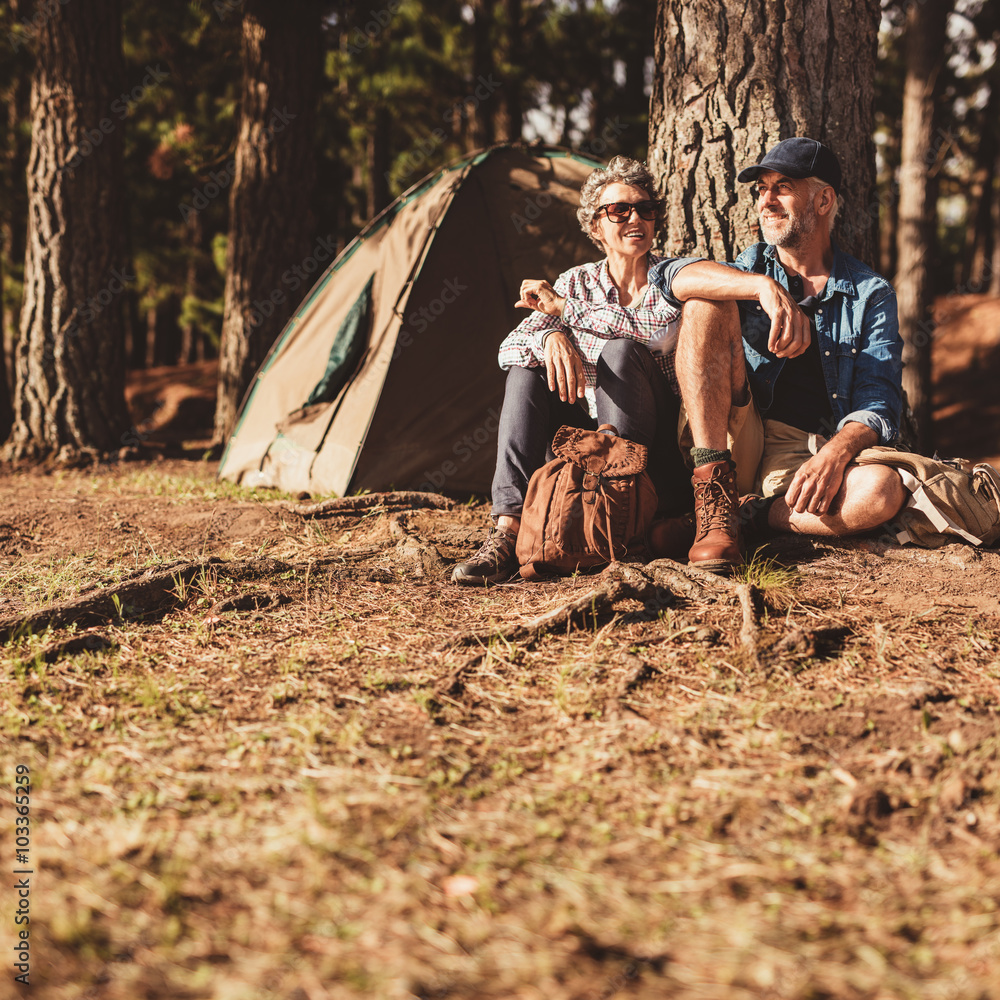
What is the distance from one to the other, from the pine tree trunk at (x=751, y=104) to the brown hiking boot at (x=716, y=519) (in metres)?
1.21

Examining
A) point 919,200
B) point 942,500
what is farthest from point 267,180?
point 919,200

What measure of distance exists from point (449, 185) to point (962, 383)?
30.5 ft

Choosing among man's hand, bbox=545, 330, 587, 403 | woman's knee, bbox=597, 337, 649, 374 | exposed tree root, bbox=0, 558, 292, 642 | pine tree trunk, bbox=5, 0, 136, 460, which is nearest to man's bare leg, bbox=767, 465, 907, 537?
woman's knee, bbox=597, 337, 649, 374

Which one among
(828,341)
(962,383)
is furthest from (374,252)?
(962,383)

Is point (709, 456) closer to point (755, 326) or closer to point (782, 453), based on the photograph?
point (782, 453)

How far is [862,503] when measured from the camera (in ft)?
9.11

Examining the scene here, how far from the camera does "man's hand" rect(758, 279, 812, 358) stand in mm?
2742

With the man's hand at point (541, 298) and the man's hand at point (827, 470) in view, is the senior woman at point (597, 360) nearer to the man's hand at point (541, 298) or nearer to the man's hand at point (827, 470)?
the man's hand at point (541, 298)

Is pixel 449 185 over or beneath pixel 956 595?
over

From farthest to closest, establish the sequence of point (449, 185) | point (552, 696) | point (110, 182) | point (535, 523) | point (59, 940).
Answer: point (110, 182) < point (449, 185) < point (535, 523) < point (552, 696) < point (59, 940)

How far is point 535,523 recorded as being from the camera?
9.23 ft

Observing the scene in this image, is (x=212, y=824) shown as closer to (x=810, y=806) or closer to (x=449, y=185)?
(x=810, y=806)

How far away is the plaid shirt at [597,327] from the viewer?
3.10m

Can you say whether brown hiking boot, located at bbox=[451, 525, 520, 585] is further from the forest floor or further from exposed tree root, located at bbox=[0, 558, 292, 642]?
exposed tree root, located at bbox=[0, 558, 292, 642]
